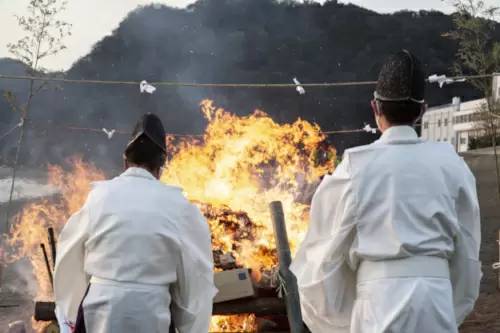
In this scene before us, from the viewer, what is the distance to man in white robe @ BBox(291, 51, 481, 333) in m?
2.88

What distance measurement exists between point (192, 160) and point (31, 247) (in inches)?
211

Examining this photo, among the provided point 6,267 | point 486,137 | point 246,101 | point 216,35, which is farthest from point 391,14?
point 6,267

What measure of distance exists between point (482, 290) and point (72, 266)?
9105 millimetres

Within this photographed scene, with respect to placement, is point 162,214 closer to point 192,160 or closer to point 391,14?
point 192,160

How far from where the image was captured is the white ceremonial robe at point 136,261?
11.3 feet

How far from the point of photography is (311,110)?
52.3m

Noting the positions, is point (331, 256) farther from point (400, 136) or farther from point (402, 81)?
point (402, 81)

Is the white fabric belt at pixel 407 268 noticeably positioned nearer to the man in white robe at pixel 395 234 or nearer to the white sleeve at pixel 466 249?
the man in white robe at pixel 395 234

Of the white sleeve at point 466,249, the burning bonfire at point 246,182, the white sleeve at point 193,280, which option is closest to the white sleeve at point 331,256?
the white sleeve at point 466,249

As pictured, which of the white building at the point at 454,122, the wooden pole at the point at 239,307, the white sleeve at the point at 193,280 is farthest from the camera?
the white building at the point at 454,122

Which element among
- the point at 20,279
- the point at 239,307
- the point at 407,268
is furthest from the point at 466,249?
the point at 20,279

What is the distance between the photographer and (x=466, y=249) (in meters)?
3.07

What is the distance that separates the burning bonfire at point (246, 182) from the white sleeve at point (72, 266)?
11.6 ft

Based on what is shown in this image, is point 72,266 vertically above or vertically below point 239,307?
above
